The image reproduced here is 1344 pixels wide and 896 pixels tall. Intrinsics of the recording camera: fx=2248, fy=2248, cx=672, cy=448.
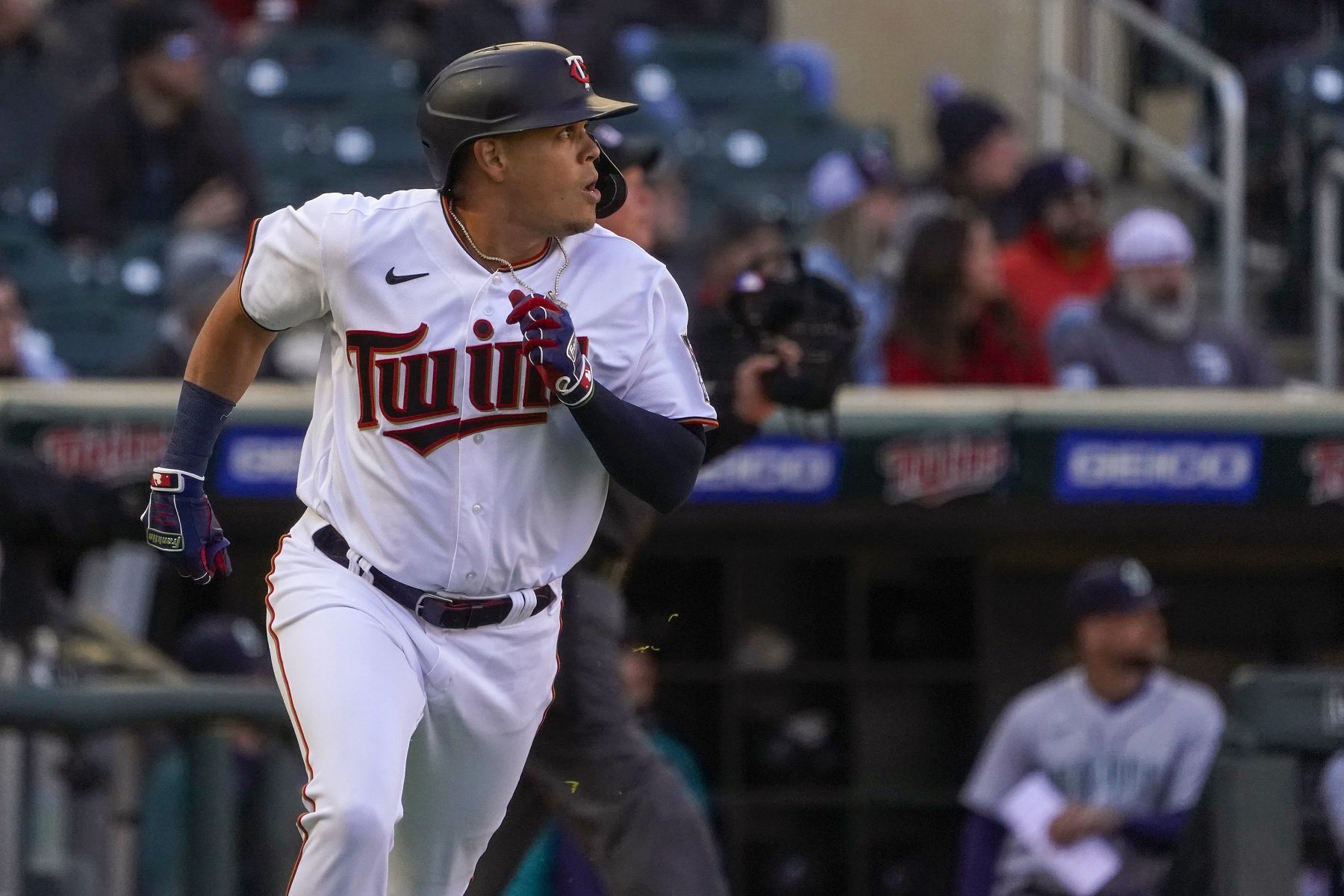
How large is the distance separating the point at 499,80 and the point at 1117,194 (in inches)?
258

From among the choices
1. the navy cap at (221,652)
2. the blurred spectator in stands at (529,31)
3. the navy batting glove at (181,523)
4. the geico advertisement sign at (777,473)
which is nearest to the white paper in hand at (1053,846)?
the geico advertisement sign at (777,473)

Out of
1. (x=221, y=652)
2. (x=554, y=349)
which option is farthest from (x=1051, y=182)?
(x=554, y=349)

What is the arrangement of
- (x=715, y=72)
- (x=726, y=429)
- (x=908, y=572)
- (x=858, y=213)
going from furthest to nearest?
(x=715, y=72), (x=858, y=213), (x=908, y=572), (x=726, y=429)

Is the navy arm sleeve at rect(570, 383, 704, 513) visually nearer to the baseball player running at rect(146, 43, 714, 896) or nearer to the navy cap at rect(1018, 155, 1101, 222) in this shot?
the baseball player running at rect(146, 43, 714, 896)

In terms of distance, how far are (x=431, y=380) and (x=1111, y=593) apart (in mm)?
3120

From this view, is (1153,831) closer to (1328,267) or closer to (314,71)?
(1328,267)

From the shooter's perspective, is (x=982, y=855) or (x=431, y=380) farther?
(x=982, y=855)

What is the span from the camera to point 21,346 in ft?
22.4

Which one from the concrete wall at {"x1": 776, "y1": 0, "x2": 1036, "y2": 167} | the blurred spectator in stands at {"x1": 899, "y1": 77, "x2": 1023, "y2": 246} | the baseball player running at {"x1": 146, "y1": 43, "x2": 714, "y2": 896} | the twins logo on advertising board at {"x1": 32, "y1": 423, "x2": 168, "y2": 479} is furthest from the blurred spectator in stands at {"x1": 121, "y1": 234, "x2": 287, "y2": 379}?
the concrete wall at {"x1": 776, "y1": 0, "x2": 1036, "y2": 167}

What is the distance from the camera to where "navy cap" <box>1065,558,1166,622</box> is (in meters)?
5.86

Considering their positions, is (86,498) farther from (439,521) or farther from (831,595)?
(831,595)

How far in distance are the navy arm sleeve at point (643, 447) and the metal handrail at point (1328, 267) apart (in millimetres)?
4906

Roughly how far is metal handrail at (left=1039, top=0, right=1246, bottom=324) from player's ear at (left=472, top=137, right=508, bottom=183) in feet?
15.4

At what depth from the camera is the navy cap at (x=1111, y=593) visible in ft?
19.2
